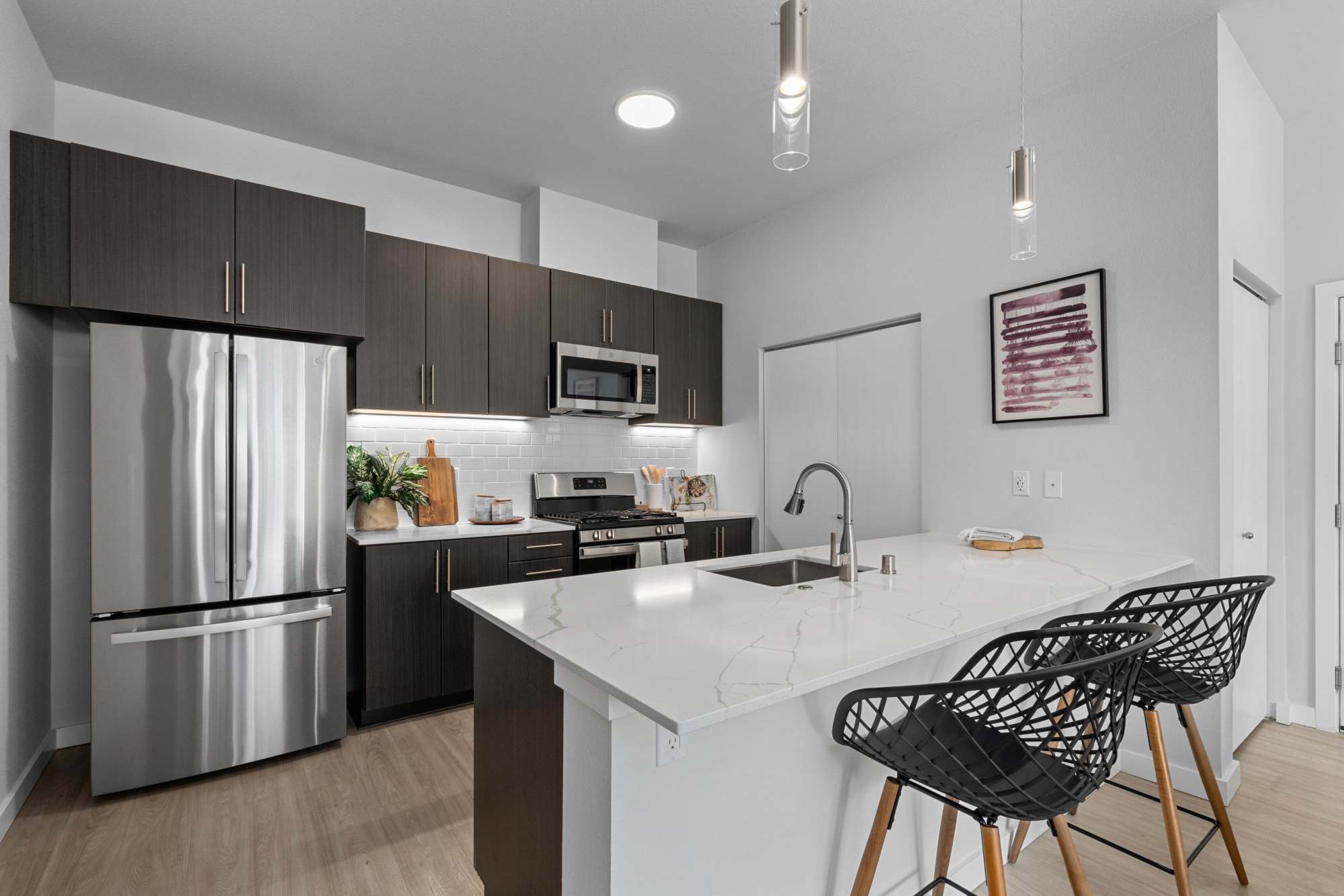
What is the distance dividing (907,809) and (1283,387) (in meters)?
2.78

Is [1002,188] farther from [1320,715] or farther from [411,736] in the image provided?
[411,736]

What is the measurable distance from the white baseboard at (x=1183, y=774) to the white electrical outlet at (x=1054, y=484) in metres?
1.00

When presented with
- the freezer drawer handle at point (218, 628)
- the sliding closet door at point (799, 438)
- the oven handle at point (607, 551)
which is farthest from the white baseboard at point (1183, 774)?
A: the freezer drawer handle at point (218, 628)

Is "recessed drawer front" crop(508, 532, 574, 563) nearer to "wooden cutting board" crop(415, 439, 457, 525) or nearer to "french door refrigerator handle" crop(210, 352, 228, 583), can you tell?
"wooden cutting board" crop(415, 439, 457, 525)

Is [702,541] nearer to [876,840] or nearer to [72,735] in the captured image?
[876,840]

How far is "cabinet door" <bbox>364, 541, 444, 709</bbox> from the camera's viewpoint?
2.91 m

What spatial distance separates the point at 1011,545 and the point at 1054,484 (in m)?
0.42

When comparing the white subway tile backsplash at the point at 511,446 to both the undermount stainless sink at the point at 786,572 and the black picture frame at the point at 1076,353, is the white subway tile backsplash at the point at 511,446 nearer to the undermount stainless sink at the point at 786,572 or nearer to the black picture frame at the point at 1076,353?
the undermount stainless sink at the point at 786,572

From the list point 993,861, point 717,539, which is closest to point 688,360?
point 717,539

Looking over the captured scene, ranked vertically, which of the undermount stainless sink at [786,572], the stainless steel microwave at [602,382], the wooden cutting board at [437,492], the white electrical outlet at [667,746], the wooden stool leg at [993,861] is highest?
the stainless steel microwave at [602,382]

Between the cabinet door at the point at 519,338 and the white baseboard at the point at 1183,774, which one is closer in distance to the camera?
the white baseboard at the point at 1183,774

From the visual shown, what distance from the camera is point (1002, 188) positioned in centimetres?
293

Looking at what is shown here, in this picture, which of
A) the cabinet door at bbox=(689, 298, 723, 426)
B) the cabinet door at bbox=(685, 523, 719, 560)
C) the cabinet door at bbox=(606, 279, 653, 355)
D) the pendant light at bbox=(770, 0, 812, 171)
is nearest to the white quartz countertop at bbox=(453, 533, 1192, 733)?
the pendant light at bbox=(770, 0, 812, 171)

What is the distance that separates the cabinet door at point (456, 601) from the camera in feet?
10.2
